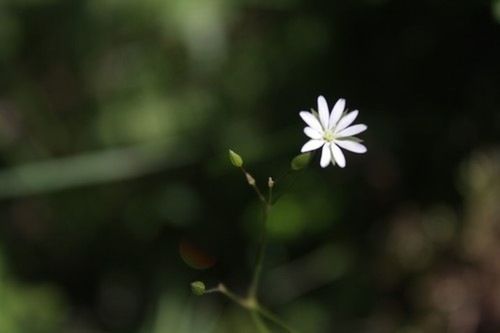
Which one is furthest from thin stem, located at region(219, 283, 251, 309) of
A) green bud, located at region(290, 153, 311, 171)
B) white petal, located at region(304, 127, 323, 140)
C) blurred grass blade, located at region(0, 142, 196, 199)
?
blurred grass blade, located at region(0, 142, 196, 199)

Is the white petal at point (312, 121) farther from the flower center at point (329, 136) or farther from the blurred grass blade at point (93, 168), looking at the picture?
the blurred grass blade at point (93, 168)

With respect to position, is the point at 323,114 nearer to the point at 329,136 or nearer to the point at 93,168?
the point at 329,136

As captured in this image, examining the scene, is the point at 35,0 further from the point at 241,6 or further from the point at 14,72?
the point at 241,6

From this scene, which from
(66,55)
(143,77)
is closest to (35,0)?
(66,55)

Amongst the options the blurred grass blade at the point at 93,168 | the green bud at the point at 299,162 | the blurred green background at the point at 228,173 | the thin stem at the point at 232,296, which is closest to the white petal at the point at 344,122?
the green bud at the point at 299,162

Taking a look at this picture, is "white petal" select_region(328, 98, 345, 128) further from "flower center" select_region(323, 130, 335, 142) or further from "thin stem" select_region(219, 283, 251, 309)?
"thin stem" select_region(219, 283, 251, 309)

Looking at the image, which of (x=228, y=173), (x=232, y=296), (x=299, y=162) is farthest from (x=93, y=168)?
(x=299, y=162)
